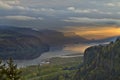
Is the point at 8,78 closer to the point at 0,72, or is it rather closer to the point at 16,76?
the point at 16,76

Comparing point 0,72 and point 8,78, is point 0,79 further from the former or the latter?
point 8,78

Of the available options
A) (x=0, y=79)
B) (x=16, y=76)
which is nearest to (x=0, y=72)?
(x=0, y=79)

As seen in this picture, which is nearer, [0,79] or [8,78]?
[8,78]

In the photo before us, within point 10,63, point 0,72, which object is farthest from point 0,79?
point 10,63

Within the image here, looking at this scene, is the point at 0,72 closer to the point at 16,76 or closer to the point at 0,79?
the point at 0,79

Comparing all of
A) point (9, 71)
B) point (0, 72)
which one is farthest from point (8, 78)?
point (0, 72)

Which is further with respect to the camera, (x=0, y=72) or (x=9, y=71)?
(x=0, y=72)
